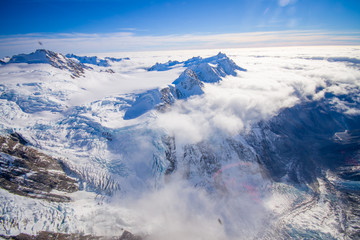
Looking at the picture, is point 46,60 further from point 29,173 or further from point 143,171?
point 143,171

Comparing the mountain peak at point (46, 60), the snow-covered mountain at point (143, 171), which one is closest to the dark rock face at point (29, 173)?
the snow-covered mountain at point (143, 171)

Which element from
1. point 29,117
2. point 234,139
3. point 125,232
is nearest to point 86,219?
point 125,232

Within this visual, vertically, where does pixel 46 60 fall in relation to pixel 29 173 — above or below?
above

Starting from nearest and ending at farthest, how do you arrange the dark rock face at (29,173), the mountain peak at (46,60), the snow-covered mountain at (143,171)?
1. the dark rock face at (29,173)
2. the snow-covered mountain at (143,171)
3. the mountain peak at (46,60)

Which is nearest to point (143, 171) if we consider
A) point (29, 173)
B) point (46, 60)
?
point (29, 173)

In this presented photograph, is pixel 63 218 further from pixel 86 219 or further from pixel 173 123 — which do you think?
pixel 173 123

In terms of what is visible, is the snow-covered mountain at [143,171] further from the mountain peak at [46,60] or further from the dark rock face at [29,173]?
the mountain peak at [46,60]
